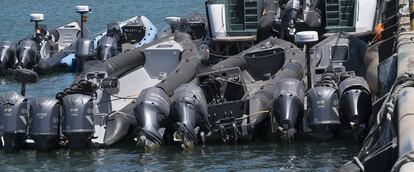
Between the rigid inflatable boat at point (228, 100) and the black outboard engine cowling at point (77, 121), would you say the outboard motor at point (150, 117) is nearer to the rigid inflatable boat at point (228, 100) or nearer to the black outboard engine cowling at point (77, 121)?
the rigid inflatable boat at point (228, 100)

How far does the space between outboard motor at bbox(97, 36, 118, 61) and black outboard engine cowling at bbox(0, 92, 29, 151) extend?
10355 mm

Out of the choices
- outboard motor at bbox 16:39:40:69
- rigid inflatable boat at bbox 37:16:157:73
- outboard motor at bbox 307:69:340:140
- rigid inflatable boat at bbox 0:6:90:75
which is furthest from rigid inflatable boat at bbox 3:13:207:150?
rigid inflatable boat at bbox 0:6:90:75

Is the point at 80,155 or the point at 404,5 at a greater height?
the point at 404,5

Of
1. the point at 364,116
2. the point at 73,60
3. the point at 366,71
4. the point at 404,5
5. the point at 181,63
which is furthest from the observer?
the point at 73,60

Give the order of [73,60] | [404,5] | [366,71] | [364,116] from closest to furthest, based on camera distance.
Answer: [364,116]
[366,71]
[404,5]
[73,60]

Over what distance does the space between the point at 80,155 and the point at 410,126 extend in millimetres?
9388

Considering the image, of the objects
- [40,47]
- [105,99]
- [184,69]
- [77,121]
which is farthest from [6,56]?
[77,121]

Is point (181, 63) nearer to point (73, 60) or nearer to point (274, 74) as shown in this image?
point (274, 74)

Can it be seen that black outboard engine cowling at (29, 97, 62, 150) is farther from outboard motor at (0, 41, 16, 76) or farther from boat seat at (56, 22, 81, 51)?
boat seat at (56, 22, 81, 51)

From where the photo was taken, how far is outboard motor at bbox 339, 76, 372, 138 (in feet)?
66.1

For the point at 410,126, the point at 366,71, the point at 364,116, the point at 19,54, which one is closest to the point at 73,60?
the point at 19,54

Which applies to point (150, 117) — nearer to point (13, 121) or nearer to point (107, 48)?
point (13, 121)

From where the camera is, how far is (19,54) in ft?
108

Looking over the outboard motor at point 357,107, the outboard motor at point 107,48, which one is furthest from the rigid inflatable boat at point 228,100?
the outboard motor at point 107,48
